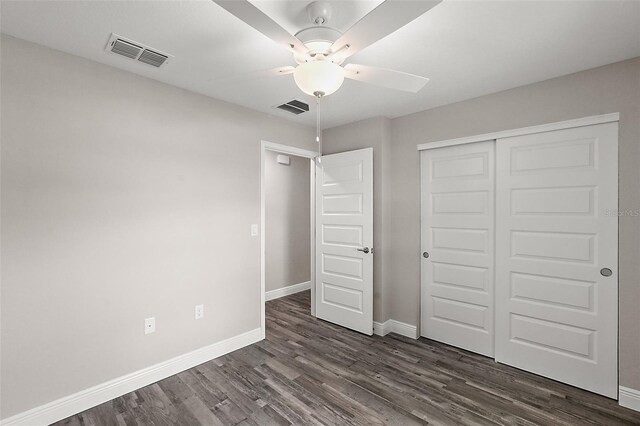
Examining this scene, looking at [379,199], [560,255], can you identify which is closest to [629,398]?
[560,255]

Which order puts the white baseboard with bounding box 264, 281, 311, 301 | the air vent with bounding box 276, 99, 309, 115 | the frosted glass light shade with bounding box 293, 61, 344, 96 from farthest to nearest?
1. the white baseboard with bounding box 264, 281, 311, 301
2. the air vent with bounding box 276, 99, 309, 115
3. the frosted glass light shade with bounding box 293, 61, 344, 96

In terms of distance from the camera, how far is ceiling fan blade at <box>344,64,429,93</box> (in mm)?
1603

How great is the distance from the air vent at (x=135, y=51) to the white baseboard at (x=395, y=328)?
3.25m

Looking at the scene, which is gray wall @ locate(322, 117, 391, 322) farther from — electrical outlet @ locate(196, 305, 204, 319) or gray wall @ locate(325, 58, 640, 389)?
electrical outlet @ locate(196, 305, 204, 319)

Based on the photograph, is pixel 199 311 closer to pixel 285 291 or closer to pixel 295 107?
→ pixel 295 107

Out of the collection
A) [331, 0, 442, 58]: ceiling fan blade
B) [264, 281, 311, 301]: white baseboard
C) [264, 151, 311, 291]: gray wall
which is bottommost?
[264, 281, 311, 301]: white baseboard

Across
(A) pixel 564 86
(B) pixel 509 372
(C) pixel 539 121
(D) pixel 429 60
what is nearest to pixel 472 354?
(B) pixel 509 372

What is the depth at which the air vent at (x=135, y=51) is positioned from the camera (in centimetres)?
194

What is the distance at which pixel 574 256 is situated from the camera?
2.41 metres

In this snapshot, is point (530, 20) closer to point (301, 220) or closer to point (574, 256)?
point (574, 256)

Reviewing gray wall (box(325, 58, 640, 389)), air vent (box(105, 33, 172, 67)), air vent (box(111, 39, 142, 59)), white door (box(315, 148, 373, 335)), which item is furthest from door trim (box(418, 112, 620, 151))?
air vent (box(111, 39, 142, 59))

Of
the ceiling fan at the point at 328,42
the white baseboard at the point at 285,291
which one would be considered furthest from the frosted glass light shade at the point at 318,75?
the white baseboard at the point at 285,291

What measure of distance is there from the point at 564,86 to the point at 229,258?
3296mm

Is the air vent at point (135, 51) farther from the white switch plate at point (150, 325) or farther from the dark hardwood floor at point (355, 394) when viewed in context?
the dark hardwood floor at point (355, 394)
